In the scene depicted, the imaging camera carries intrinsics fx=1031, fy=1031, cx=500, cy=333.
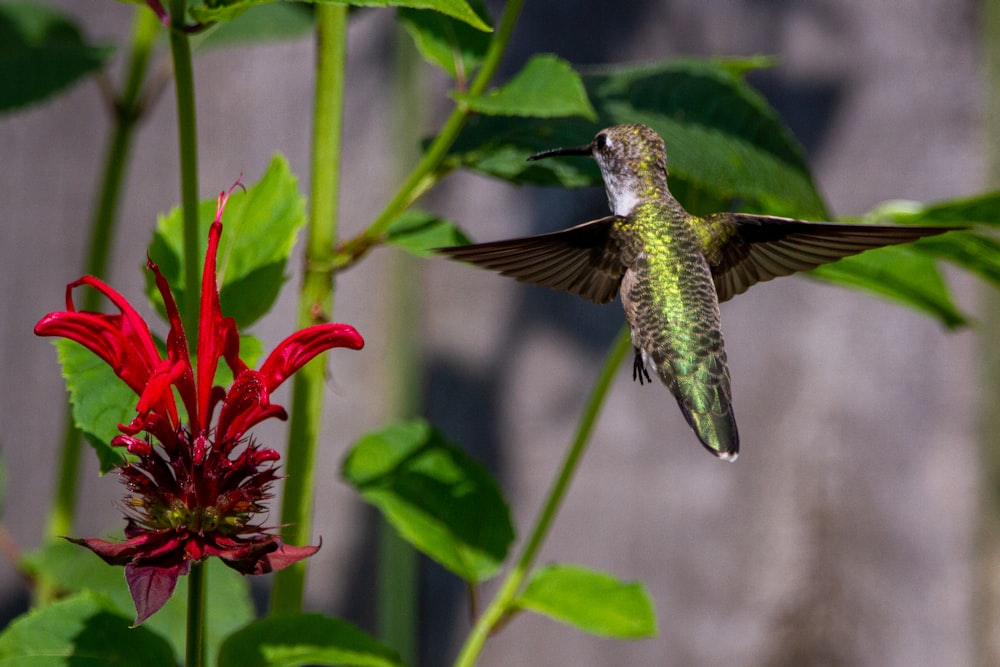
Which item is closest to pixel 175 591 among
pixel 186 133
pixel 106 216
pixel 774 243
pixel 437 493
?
pixel 437 493

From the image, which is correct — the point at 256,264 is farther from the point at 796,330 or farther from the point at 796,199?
the point at 796,330

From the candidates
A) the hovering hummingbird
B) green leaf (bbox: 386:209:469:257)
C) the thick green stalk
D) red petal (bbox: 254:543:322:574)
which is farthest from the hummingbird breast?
the thick green stalk

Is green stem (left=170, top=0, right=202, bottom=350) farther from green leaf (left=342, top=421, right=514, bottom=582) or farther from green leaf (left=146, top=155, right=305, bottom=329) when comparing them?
green leaf (left=342, top=421, right=514, bottom=582)

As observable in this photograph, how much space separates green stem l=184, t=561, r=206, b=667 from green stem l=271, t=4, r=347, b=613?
0.53 feet

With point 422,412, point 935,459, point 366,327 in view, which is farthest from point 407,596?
point 935,459

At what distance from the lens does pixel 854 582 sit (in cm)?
117

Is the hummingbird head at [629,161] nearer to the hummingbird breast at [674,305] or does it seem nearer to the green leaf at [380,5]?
the hummingbird breast at [674,305]

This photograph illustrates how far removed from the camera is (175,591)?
877mm

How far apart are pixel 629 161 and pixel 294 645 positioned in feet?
1.16

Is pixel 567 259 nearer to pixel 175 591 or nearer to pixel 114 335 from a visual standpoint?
pixel 114 335

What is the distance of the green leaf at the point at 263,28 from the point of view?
1.14m

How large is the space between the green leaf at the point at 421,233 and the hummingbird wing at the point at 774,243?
0.55 ft

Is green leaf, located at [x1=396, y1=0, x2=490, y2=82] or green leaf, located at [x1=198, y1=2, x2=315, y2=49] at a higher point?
green leaf, located at [x1=198, y1=2, x2=315, y2=49]

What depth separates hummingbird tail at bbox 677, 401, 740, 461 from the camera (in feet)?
1.85
